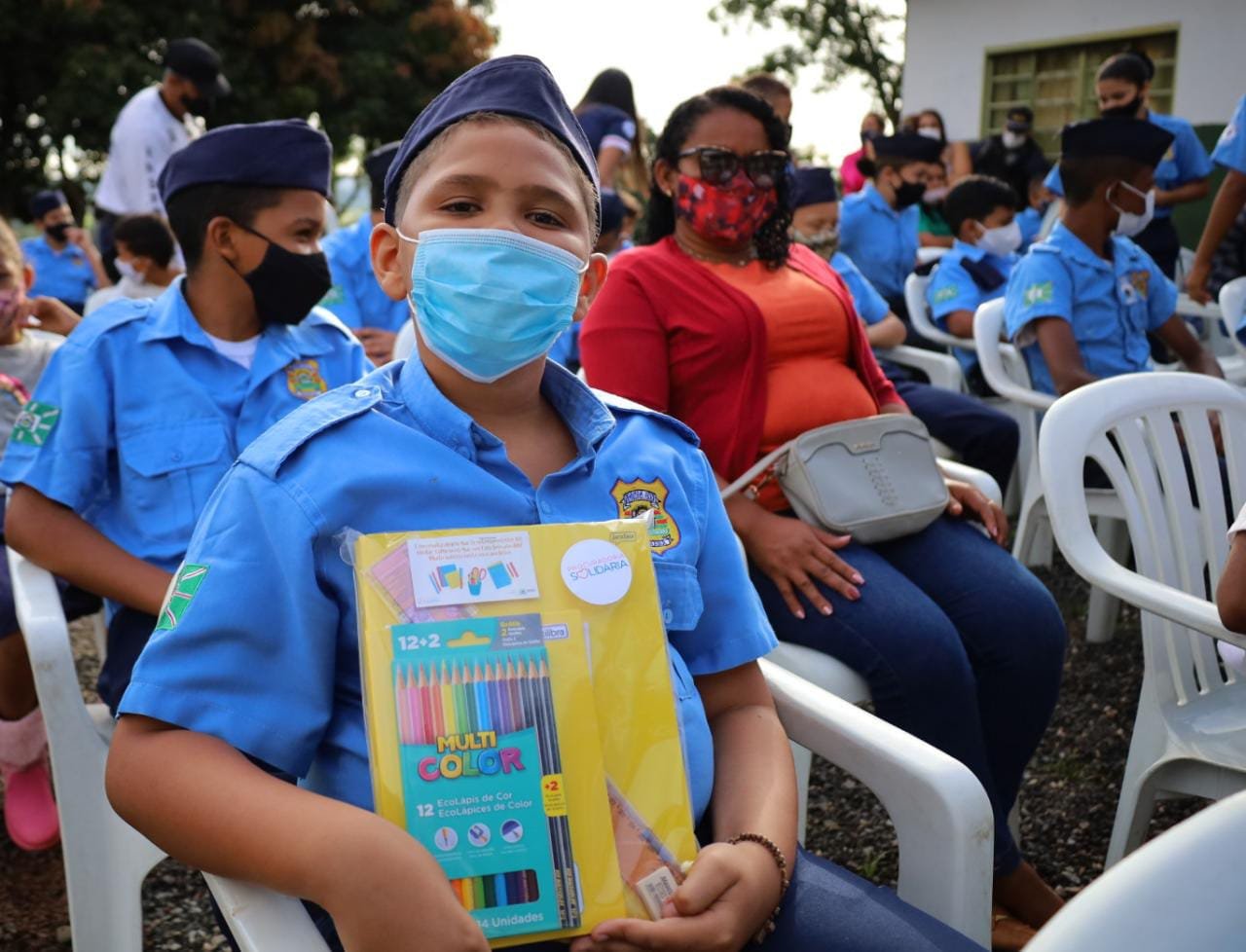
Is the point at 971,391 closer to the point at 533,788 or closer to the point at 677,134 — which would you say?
the point at 677,134

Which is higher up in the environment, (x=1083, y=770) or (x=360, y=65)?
(x=360, y=65)

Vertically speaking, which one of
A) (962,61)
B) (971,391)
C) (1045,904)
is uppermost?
(962,61)

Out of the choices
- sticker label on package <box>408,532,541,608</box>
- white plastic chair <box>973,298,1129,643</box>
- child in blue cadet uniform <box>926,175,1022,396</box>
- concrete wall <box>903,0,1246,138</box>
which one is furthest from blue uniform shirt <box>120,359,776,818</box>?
concrete wall <box>903,0,1246,138</box>

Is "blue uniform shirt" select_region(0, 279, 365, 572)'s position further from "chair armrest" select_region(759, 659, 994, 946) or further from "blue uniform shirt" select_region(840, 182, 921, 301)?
"blue uniform shirt" select_region(840, 182, 921, 301)

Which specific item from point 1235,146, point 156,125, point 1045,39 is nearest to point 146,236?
point 156,125

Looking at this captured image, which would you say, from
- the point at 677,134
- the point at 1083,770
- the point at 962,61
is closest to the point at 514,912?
the point at 677,134

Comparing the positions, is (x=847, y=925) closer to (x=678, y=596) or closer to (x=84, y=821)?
(x=678, y=596)

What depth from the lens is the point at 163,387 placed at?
87.7 inches

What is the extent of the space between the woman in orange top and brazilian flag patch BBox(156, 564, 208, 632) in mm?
1277

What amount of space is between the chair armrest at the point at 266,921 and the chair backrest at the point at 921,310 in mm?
4505

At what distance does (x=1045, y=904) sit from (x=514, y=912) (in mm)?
1380

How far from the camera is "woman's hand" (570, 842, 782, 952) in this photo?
1129 millimetres

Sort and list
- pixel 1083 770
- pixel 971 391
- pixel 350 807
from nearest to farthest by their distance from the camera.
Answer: pixel 350 807
pixel 1083 770
pixel 971 391

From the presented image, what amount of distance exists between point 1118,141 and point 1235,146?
0.96 metres
